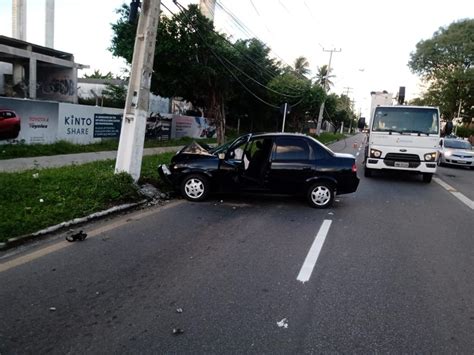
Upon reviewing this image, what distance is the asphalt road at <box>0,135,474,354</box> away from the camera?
3338mm

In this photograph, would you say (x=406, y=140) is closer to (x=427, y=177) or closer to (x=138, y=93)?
(x=427, y=177)

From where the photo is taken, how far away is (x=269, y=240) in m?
6.12

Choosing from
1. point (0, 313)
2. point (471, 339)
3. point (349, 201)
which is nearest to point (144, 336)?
point (0, 313)

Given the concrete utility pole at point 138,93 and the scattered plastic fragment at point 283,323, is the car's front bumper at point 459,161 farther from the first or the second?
the scattered plastic fragment at point 283,323

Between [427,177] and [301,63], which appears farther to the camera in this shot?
[301,63]

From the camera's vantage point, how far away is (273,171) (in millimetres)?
8516

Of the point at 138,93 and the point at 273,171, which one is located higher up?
the point at 138,93

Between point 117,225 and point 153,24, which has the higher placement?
point 153,24

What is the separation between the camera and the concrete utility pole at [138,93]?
28.9 ft

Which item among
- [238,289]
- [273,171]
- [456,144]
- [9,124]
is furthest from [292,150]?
[456,144]

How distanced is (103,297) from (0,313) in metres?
0.87

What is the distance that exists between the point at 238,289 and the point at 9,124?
1238 cm

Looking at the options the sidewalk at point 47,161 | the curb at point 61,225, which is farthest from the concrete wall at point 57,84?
the curb at point 61,225

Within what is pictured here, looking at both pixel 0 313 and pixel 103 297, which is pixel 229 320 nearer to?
pixel 103 297
